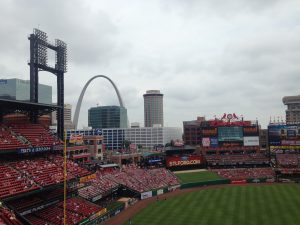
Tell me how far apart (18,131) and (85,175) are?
12.0 metres

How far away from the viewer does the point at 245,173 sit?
89000 mm

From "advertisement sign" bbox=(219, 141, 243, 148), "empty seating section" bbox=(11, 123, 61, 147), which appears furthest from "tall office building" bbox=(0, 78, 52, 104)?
"empty seating section" bbox=(11, 123, 61, 147)

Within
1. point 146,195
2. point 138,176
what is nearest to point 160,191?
point 146,195

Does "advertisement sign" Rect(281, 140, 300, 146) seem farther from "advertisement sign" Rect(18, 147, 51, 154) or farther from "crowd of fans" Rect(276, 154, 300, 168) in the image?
"advertisement sign" Rect(18, 147, 51, 154)

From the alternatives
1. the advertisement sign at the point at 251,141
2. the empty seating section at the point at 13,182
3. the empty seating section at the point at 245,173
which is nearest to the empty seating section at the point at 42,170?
the empty seating section at the point at 13,182

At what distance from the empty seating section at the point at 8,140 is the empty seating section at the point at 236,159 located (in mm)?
65248

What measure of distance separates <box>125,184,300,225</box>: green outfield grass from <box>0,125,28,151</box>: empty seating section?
2059 centimetres

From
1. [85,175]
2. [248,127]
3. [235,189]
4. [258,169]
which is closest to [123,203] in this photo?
[85,175]

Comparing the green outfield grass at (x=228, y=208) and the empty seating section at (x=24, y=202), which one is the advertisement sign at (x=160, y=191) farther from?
the empty seating section at (x=24, y=202)

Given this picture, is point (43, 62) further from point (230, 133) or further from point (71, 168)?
point (230, 133)

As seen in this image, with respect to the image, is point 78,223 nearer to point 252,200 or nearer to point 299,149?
point 252,200

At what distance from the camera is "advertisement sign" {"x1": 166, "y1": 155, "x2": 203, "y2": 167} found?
9431 centimetres

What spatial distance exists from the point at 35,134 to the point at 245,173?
6033 cm

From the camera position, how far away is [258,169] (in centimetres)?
9238
